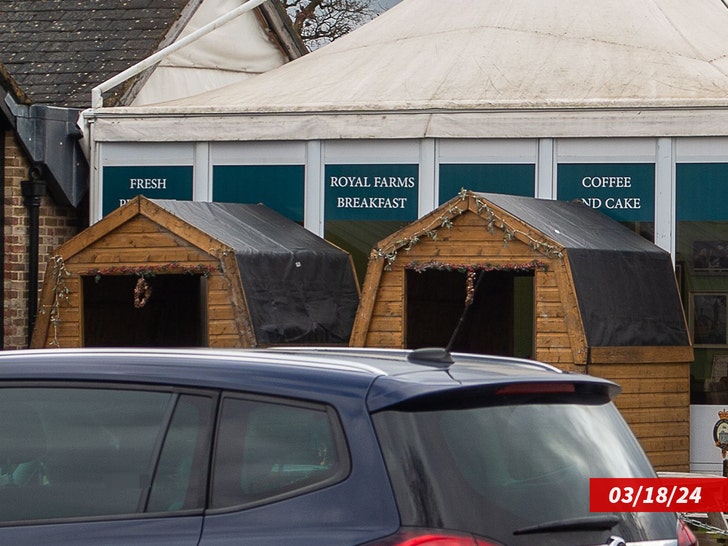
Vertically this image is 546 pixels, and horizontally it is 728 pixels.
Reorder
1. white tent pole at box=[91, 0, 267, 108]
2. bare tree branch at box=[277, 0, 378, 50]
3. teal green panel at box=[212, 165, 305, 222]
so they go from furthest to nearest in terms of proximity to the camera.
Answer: bare tree branch at box=[277, 0, 378, 50], white tent pole at box=[91, 0, 267, 108], teal green panel at box=[212, 165, 305, 222]

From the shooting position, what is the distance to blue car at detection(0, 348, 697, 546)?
3.57 metres

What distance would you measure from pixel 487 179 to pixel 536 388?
895 cm

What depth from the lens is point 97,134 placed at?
45.3 ft

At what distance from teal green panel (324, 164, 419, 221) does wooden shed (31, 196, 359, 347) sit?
0.41 metres

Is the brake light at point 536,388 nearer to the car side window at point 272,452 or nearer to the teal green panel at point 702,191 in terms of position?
the car side window at point 272,452

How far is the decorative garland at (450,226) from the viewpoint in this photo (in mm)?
10609

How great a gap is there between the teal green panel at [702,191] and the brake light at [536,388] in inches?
336

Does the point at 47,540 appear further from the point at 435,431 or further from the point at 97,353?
the point at 435,431

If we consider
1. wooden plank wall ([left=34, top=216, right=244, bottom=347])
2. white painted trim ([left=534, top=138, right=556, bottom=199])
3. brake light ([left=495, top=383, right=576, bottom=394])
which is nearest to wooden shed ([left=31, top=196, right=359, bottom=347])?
wooden plank wall ([left=34, top=216, right=244, bottom=347])

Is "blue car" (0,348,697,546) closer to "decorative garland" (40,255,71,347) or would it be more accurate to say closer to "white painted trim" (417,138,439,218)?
"decorative garland" (40,255,71,347)

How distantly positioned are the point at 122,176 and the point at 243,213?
67.3 inches

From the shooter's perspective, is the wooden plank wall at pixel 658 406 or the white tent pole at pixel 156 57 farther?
the white tent pole at pixel 156 57

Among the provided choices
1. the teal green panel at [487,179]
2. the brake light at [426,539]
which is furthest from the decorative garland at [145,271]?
the brake light at [426,539]

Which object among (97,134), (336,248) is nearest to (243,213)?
(336,248)
